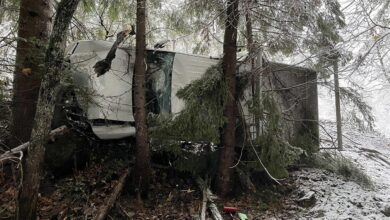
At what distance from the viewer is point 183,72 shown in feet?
21.4

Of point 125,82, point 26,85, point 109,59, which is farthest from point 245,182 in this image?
point 26,85

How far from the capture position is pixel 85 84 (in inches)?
231

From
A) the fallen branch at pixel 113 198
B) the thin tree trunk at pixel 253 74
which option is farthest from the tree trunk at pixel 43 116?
the thin tree trunk at pixel 253 74

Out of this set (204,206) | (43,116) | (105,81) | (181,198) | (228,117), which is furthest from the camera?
(228,117)

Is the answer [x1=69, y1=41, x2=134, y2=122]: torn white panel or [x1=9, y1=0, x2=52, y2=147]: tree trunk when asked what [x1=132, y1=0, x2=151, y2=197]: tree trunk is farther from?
[x1=9, y1=0, x2=52, y2=147]: tree trunk

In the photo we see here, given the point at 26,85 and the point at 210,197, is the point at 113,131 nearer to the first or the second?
the point at 26,85

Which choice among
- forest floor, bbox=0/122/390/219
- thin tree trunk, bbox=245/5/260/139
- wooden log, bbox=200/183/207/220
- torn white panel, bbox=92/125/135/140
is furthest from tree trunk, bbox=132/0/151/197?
thin tree trunk, bbox=245/5/260/139

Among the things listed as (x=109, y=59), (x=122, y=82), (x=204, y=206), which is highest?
(x=109, y=59)

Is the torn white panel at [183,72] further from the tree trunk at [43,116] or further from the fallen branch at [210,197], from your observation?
the tree trunk at [43,116]

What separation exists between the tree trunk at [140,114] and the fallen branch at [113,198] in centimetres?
23

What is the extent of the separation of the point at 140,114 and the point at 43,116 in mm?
2025

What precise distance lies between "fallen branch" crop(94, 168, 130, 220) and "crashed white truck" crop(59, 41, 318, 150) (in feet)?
2.82

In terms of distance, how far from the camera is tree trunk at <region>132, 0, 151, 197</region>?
5.83m

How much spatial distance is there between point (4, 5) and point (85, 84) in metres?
2.52
